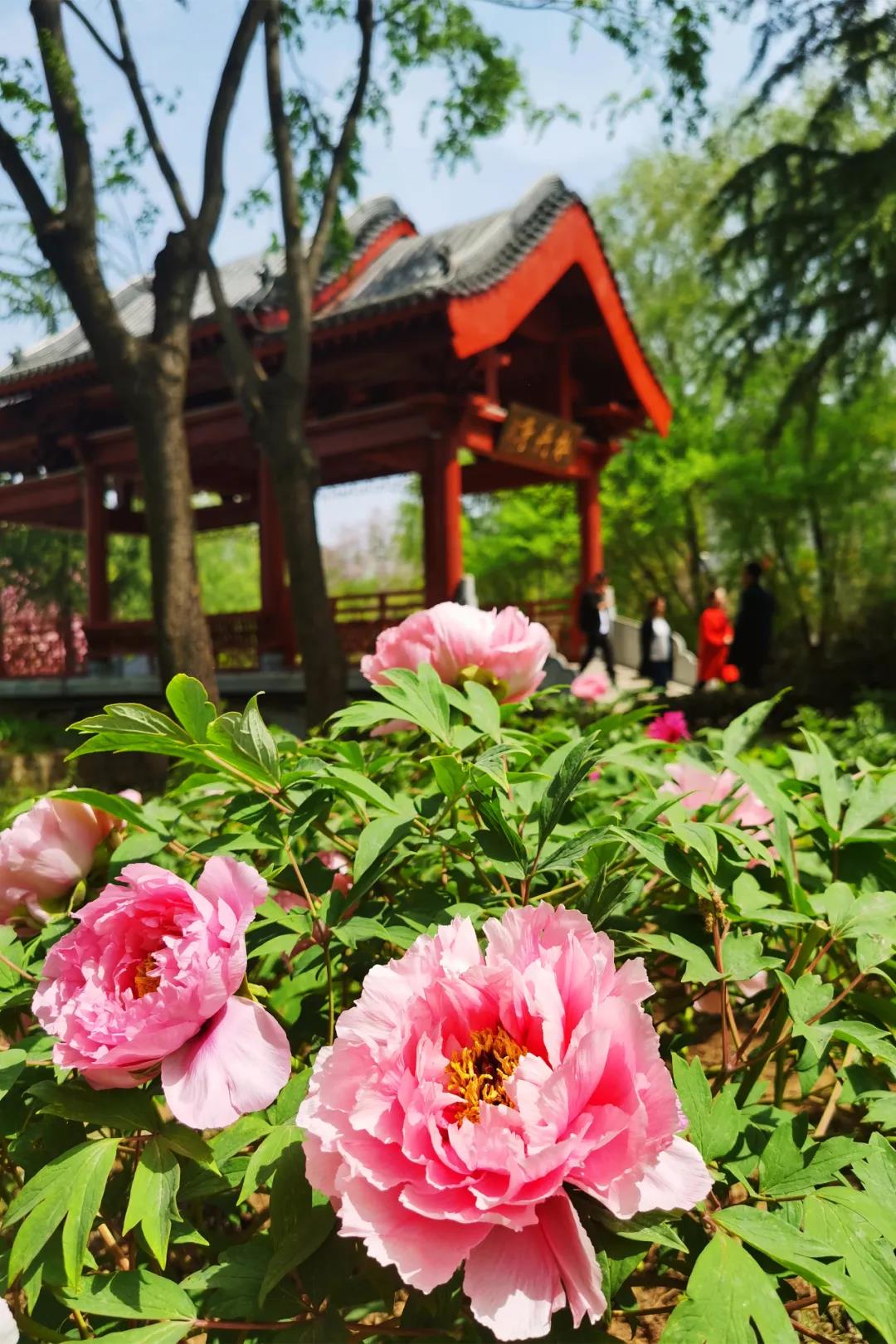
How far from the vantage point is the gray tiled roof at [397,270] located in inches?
353

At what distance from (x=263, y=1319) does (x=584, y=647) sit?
1114cm

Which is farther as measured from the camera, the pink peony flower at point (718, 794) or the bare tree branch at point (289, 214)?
the bare tree branch at point (289, 214)

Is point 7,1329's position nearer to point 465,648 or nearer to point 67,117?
point 465,648

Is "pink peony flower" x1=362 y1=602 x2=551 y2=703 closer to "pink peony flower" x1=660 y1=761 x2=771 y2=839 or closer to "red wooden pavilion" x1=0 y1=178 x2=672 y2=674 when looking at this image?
"pink peony flower" x1=660 y1=761 x2=771 y2=839

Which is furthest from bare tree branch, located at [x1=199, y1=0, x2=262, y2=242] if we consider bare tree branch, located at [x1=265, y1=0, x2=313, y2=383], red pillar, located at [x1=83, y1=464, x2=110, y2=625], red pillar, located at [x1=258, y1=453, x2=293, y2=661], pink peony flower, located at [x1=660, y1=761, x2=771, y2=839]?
red pillar, located at [x1=83, y1=464, x2=110, y2=625]

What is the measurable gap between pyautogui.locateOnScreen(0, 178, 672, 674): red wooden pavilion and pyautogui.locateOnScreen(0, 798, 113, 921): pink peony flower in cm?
827

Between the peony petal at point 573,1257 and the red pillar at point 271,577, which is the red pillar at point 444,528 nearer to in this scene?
the red pillar at point 271,577

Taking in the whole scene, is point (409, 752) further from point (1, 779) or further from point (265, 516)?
point (265, 516)

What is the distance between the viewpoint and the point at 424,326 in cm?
906

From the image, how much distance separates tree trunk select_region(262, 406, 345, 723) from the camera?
6.94 m

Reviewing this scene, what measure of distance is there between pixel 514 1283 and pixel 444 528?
31.7 feet

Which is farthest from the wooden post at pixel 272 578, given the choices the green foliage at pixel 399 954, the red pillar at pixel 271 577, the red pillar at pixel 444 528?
the green foliage at pixel 399 954

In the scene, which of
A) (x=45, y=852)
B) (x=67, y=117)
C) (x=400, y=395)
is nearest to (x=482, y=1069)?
(x=45, y=852)

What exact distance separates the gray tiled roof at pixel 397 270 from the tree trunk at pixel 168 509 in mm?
1000
